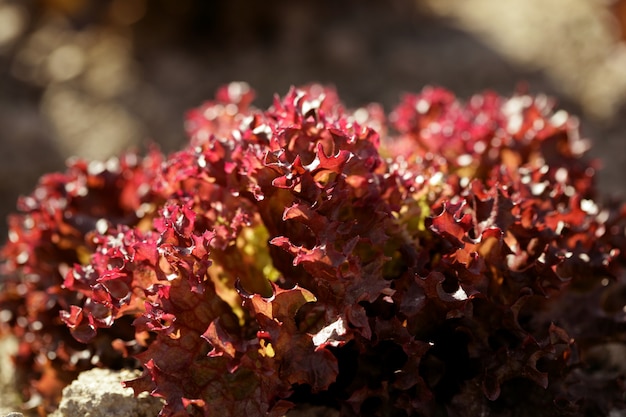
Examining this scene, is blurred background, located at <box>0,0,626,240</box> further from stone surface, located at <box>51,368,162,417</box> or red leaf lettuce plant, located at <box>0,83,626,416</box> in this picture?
stone surface, located at <box>51,368,162,417</box>

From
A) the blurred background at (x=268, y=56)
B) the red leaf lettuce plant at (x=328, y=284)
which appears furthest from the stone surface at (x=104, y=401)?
the blurred background at (x=268, y=56)

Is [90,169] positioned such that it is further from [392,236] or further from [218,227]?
[392,236]

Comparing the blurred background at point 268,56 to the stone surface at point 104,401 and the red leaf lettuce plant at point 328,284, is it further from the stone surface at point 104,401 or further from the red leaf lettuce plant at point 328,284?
the stone surface at point 104,401

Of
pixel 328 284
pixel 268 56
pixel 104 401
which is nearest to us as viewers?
pixel 328 284

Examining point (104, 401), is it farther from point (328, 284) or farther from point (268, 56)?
point (268, 56)

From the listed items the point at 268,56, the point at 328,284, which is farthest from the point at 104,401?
the point at 268,56

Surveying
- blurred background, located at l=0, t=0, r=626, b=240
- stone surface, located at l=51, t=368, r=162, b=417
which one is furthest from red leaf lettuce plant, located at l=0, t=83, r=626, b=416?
blurred background, located at l=0, t=0, r=626, b=240
